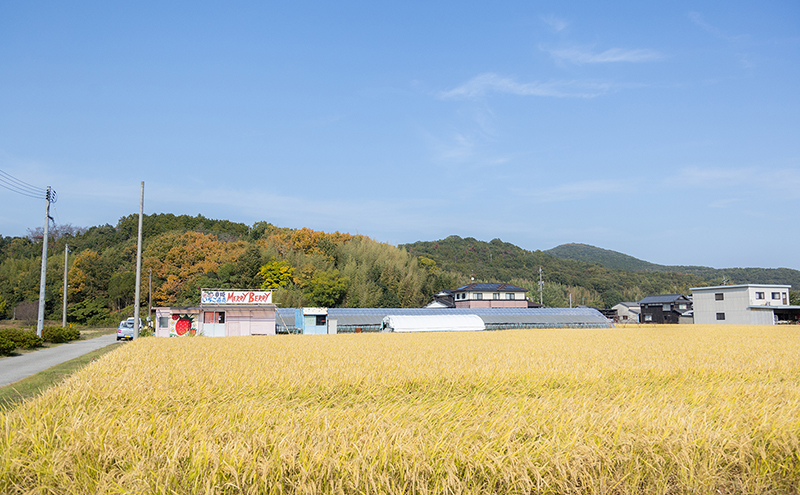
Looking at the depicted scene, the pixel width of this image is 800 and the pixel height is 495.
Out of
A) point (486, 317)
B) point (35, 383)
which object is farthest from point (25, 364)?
point (486, 317)

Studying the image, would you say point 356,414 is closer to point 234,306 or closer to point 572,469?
point 572,469

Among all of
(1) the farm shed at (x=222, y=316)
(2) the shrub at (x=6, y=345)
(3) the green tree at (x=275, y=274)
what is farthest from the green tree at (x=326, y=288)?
(2) the shrub at (x=6, y=345)

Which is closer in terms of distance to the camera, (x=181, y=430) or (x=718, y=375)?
(x=181, y=430)

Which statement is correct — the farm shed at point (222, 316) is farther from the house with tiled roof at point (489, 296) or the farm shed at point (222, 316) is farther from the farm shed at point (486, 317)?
the house with tiled roof at point (489, 296)

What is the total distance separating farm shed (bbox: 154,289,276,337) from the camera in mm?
32094

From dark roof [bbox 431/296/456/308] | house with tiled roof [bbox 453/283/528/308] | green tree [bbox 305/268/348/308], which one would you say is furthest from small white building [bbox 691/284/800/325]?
green tree [bbox 305/268/348/308]

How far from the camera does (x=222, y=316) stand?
33656mm

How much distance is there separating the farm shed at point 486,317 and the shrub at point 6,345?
17477mm

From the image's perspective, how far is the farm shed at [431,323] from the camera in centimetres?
3709

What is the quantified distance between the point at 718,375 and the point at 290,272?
50.1 metres

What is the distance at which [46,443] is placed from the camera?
3.78 metres

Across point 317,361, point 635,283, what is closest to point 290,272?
point 317,361

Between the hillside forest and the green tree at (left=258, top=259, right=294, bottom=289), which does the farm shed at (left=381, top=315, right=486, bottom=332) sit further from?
the green tree at (left=258, top=259, right=294, bottom=289)

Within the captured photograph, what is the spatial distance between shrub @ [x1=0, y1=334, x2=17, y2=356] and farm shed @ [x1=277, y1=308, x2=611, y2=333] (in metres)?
17.5
